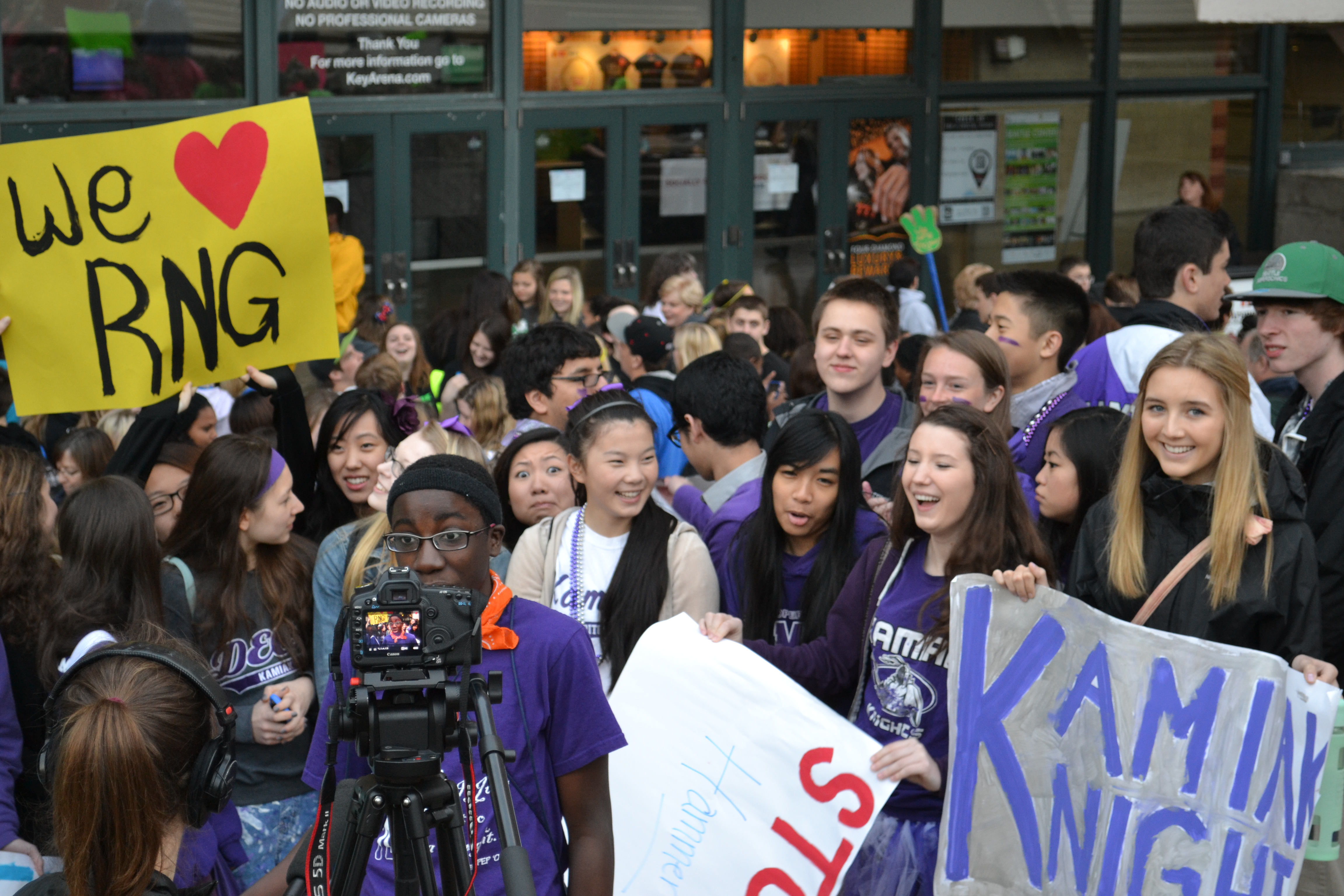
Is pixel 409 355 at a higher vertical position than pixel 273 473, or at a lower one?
higher

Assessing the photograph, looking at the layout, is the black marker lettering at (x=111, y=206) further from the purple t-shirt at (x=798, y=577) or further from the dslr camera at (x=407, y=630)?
the dslr camera at (x=407, y=630)

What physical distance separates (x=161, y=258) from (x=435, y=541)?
3.06m

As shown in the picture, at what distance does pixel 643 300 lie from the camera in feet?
36.8

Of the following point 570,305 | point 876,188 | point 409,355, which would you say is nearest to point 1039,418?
point 409,355

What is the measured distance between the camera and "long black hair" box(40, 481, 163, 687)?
140 inches

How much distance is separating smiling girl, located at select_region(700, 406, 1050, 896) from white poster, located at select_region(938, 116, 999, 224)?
34.3ft

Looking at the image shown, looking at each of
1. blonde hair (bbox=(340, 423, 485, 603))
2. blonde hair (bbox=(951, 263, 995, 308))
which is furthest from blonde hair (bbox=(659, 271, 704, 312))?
blonde hair (bbox=(340, 423, 485, 603))

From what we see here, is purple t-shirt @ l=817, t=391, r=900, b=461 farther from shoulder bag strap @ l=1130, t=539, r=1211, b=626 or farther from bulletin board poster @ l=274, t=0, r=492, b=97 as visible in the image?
bulletin board poster @ l=274, t=0, r=492, b=97

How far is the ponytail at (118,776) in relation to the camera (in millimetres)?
2168

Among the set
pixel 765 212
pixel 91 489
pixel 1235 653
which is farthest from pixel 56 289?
pixel 765 212

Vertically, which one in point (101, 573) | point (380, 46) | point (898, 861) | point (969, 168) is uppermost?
point (380, 46)

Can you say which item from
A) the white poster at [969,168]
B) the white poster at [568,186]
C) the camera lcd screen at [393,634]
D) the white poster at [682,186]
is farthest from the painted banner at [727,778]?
the white poster at [969,168]

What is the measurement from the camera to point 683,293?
8.82 m

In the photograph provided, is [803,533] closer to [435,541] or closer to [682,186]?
[435,541]
